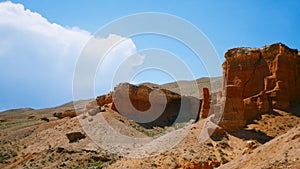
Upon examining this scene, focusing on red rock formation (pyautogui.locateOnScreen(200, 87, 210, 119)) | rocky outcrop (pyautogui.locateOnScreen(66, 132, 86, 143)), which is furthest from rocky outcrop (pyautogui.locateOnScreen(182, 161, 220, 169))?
rocky outcrop (pyautogui.locateOnScreen(66, 132, 86, 143))

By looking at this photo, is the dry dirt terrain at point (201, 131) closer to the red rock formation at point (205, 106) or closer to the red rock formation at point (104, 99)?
the red rock formation at point (205, 106)

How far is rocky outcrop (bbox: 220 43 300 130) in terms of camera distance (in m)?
28.0

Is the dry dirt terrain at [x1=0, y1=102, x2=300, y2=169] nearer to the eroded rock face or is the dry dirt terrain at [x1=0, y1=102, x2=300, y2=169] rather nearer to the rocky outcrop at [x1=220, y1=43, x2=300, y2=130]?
the rocky outcrop at [x1=220, y1=43, x2=300, y2=130]

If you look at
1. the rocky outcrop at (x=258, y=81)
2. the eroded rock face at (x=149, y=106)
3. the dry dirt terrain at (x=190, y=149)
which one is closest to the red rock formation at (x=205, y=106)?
the rocky outcrop at (x=258, y=81)

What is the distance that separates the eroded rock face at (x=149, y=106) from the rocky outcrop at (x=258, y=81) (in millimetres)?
11647

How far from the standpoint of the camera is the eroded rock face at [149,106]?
42.7 metres

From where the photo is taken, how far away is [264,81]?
32844mm

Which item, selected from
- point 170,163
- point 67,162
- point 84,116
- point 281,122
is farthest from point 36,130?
point 281,122

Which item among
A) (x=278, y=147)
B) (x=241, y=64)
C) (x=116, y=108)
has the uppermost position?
(x=241, y=64)

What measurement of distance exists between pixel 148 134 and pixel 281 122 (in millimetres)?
13916

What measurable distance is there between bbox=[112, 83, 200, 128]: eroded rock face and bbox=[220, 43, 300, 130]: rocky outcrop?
1165 centimetres

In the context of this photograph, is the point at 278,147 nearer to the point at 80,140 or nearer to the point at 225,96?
the point at 225,96

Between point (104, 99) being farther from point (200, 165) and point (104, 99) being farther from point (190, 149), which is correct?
point (200, 165)

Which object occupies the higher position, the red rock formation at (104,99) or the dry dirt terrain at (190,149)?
the red rock formation at (104,99)
